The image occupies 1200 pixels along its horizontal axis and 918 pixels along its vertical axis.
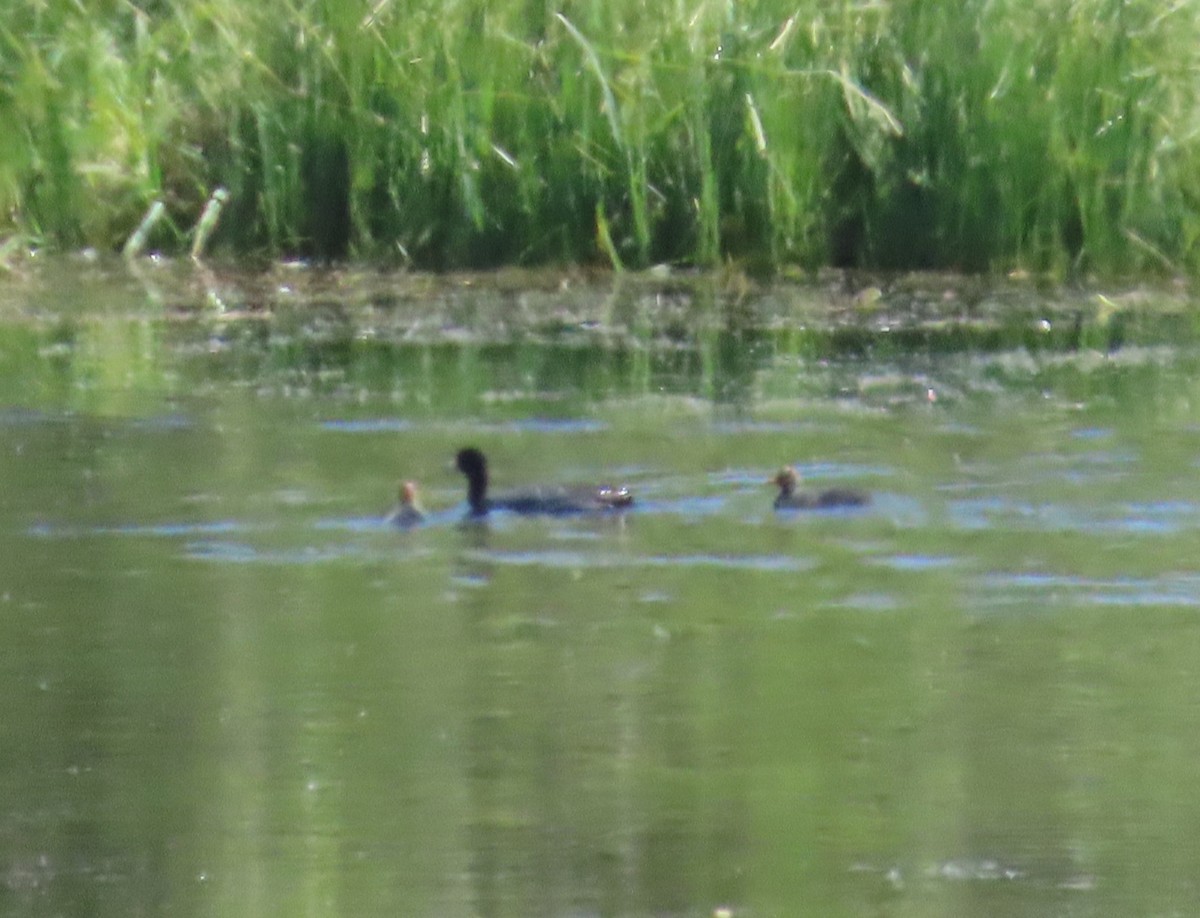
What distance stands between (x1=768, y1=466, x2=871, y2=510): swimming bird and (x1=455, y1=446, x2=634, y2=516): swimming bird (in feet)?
1.52

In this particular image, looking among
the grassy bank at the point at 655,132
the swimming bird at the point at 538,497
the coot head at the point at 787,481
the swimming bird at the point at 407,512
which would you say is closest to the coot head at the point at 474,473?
the swimming bird at the point at 538,497

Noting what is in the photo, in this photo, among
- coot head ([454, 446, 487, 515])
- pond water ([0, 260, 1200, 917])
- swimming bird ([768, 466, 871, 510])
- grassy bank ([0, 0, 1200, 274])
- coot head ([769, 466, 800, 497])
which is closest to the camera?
pond water ([0, 260, 1200, 917])

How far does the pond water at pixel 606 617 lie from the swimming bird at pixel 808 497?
3.1 inches

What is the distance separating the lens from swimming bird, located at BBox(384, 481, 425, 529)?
898 centimetres

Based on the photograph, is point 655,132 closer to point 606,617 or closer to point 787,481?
point 787,481

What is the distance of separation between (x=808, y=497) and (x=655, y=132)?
17.3ft

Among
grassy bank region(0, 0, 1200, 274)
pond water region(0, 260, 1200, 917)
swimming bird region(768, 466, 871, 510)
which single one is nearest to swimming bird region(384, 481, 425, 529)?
pond water region(0, 260, 1200, 917)

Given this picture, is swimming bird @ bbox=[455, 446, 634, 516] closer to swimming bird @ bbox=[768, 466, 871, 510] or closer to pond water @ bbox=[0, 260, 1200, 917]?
pond water @ bbox=[0, 260, 1200, 917]

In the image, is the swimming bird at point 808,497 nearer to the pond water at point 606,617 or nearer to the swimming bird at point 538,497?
the pond water at point 606,617

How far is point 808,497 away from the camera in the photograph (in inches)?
354

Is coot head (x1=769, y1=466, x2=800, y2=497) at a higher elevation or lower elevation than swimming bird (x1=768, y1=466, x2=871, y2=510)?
higher

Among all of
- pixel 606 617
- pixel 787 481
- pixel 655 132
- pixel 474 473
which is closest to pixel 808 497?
pixel 787 481

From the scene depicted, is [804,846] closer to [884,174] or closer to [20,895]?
[20,895]

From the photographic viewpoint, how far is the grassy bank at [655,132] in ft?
45.2
